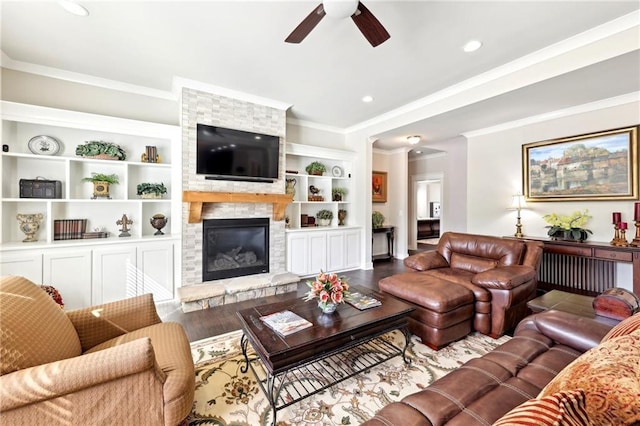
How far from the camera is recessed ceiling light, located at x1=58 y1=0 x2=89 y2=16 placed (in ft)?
7.29

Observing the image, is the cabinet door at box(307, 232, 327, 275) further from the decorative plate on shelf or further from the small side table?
the decorative plate on shelf

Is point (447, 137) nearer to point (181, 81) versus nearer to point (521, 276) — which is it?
point (521, 276)

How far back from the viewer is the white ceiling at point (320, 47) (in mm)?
2271

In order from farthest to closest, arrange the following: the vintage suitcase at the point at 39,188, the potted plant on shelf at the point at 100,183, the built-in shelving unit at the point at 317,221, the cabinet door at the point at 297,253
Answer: the built-in shelving unit at the point at 317,221
the cabinet door at the point at 297,253
the potted plant on shelf at the point at 100,183
the vintage suitcase at the point at 39,188

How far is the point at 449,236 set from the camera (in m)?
3.78

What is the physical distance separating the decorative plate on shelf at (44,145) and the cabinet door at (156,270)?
1.55 meters

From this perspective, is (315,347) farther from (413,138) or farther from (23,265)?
(413,138)

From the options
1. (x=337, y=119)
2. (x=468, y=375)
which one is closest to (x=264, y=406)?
(x=468, y=375)

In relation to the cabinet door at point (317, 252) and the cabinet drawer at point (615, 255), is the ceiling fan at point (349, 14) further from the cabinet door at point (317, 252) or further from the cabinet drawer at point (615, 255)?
the cabinet drawer at point (615, 255)

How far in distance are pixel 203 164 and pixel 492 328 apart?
12.8 ft

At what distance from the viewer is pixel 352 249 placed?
5340mm

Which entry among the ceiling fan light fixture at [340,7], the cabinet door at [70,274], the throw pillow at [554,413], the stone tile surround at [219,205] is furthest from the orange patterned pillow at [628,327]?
the cabinet door at [70,274]

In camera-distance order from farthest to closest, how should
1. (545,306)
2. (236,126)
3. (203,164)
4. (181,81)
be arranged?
(236,126) < (203,164) < (181,81) < (545,306)

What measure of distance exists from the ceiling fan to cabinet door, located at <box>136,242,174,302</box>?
298cm
